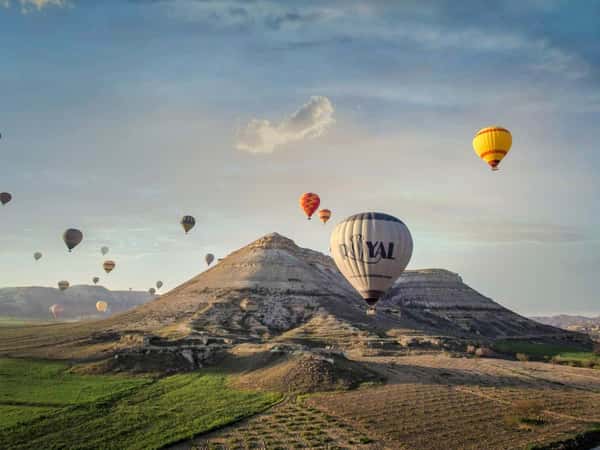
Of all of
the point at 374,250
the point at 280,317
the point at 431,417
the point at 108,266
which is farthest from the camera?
the point at 108,266

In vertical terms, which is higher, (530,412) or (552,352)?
(552,352)

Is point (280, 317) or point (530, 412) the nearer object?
point (530, 412)

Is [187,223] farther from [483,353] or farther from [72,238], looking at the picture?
[483,353]

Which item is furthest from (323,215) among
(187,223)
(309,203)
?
(187,223)

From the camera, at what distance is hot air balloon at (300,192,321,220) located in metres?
87.9

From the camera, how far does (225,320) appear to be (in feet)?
319

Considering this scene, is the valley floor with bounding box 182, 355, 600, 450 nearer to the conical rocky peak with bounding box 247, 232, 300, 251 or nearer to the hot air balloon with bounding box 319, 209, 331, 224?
the hot air balloon with bounding box 319, 209, 331, 224

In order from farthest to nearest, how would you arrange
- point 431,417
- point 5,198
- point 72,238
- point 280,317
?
point 280,317 < point 72,238 < point 5,198 < point 431,417

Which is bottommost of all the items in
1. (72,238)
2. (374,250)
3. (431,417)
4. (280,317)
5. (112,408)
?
(112,408)

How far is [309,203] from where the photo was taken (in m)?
87.8

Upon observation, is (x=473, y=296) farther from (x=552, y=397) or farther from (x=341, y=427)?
(x=341, y=427)

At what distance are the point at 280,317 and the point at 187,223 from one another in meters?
28.0

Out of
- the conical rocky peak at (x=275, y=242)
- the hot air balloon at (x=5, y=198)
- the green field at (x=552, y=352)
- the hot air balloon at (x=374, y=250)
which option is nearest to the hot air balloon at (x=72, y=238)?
the hot air balloon at (x=5, y=198)

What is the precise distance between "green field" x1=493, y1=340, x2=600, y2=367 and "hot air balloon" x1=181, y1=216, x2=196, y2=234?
Result: 2583 inches
